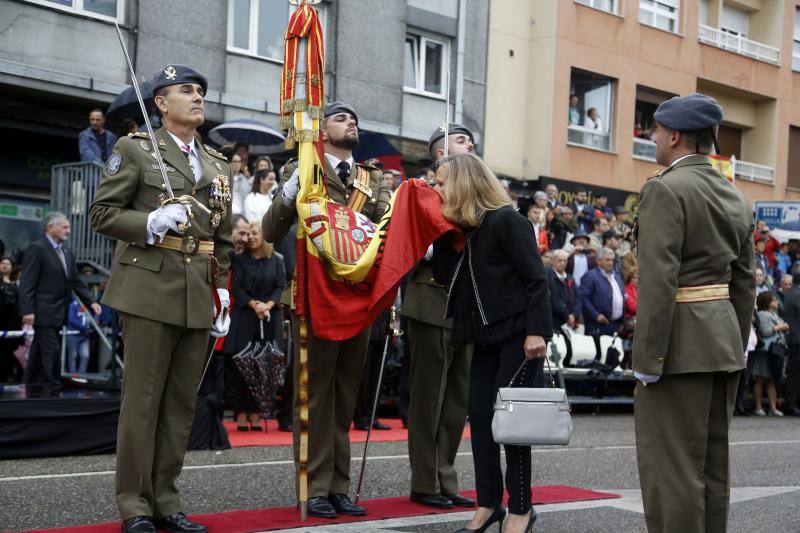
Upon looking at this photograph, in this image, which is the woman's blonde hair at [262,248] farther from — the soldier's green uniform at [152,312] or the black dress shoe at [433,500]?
the soldier's green uniform at [152,312]

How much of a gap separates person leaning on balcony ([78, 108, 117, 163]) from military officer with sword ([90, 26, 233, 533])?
323 inches

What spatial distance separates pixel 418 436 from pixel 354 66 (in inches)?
649

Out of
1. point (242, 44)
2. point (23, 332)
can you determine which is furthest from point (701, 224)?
point (242, 44)

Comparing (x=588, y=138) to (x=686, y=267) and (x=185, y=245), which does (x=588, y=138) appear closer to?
(x=185, y=245)

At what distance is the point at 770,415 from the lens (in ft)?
60.2

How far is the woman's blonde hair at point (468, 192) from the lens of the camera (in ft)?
21.6

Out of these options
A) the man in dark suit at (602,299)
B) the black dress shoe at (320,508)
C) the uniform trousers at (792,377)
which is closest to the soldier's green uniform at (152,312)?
the black dress shoe at (320,508)

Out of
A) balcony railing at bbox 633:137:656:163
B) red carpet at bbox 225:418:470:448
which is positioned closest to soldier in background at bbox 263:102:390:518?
red carpet at bbox 225:418:470:448

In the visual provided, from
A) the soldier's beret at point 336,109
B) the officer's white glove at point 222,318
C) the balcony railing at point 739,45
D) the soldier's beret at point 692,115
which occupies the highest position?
the balcony railing at point 739,45

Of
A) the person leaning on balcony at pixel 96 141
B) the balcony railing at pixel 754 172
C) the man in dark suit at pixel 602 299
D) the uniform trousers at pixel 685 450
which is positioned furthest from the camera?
the balcony railing at pixel 754 172

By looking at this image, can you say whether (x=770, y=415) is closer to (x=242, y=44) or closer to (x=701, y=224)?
Result: (x=242, y=44)

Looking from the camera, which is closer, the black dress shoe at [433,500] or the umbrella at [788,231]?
the black dress shoe at [433,500]

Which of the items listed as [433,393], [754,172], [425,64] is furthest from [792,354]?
[754,172]

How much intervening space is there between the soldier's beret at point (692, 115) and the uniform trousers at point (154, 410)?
2.82 m
